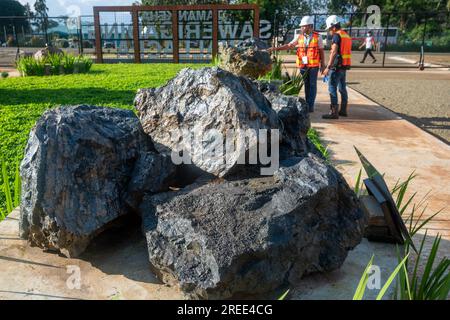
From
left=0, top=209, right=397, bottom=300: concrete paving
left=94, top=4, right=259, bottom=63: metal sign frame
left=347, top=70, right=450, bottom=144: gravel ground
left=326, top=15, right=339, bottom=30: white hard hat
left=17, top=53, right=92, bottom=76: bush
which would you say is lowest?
left=0, top=209, right=397, bottom=300: concrete paving

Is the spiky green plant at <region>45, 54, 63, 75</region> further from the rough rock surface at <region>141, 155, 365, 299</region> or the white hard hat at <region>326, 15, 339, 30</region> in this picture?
the rough rock surface at <region>141, 155, 365, 299</region>

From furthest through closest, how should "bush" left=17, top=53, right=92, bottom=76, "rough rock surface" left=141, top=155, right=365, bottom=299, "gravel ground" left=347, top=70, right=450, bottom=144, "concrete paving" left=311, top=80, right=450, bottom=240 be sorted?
1. "bush" left=17, top=53, right=92, bottom=76
2. "gravel ground" left=347, top=70, right=450, bottom=144
3. "concrete paving" left=311, top=80, right=450, bottom=240
4. "rough rock surface" left=141, top=155, right=365, bottom=299

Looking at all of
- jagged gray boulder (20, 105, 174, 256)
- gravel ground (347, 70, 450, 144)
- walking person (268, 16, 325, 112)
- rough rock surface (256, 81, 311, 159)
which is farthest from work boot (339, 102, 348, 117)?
jagged gray boulder (20, 105, 174, 256)

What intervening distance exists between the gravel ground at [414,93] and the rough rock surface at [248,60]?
9.70 feet

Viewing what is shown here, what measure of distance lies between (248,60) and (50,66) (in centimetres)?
800

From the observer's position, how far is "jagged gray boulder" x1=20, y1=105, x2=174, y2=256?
233cm

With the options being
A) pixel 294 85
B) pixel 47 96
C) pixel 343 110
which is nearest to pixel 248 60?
pixel 294 85

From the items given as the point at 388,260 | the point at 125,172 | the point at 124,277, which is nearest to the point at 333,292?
the point at 388,260

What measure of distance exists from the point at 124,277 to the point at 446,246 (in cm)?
217

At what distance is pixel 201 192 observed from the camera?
97.5 inches

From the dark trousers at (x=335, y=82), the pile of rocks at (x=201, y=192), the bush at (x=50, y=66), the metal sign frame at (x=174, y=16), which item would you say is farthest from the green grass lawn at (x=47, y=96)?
the metal sign frame at (x=174, y=16)

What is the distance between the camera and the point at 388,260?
8.57 feet

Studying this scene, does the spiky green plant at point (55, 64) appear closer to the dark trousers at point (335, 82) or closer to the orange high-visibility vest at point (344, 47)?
the dark trousers at point (335, 82)
